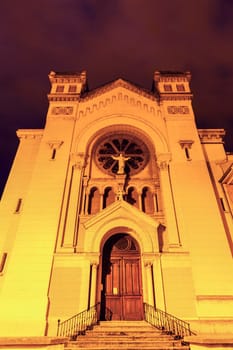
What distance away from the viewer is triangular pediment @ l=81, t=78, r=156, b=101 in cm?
1819

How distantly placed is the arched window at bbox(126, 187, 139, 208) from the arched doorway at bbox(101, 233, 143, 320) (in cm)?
198

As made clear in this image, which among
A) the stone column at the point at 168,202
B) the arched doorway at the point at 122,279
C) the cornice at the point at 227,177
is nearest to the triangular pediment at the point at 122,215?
the stone column at the point at 168,202

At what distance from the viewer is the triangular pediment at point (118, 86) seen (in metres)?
18.2

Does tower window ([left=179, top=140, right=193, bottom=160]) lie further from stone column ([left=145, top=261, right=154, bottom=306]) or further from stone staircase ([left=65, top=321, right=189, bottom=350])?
stone staircase ([left=65, top=321, right=189, bottom=350])

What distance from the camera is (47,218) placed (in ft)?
39.2

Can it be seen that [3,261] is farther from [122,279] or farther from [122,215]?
[122,215]

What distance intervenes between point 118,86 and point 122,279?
1415 cm

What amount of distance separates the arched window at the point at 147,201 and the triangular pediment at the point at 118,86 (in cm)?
774

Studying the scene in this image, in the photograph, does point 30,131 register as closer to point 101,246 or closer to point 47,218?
point 47,218

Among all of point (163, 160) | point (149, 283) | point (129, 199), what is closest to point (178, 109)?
point (163, 160)

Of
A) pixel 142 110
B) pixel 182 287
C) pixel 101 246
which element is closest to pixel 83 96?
pixel 142 110

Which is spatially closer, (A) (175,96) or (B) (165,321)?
(B) (165,321)

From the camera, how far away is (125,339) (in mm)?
7410

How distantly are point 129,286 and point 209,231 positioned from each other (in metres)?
4.47
